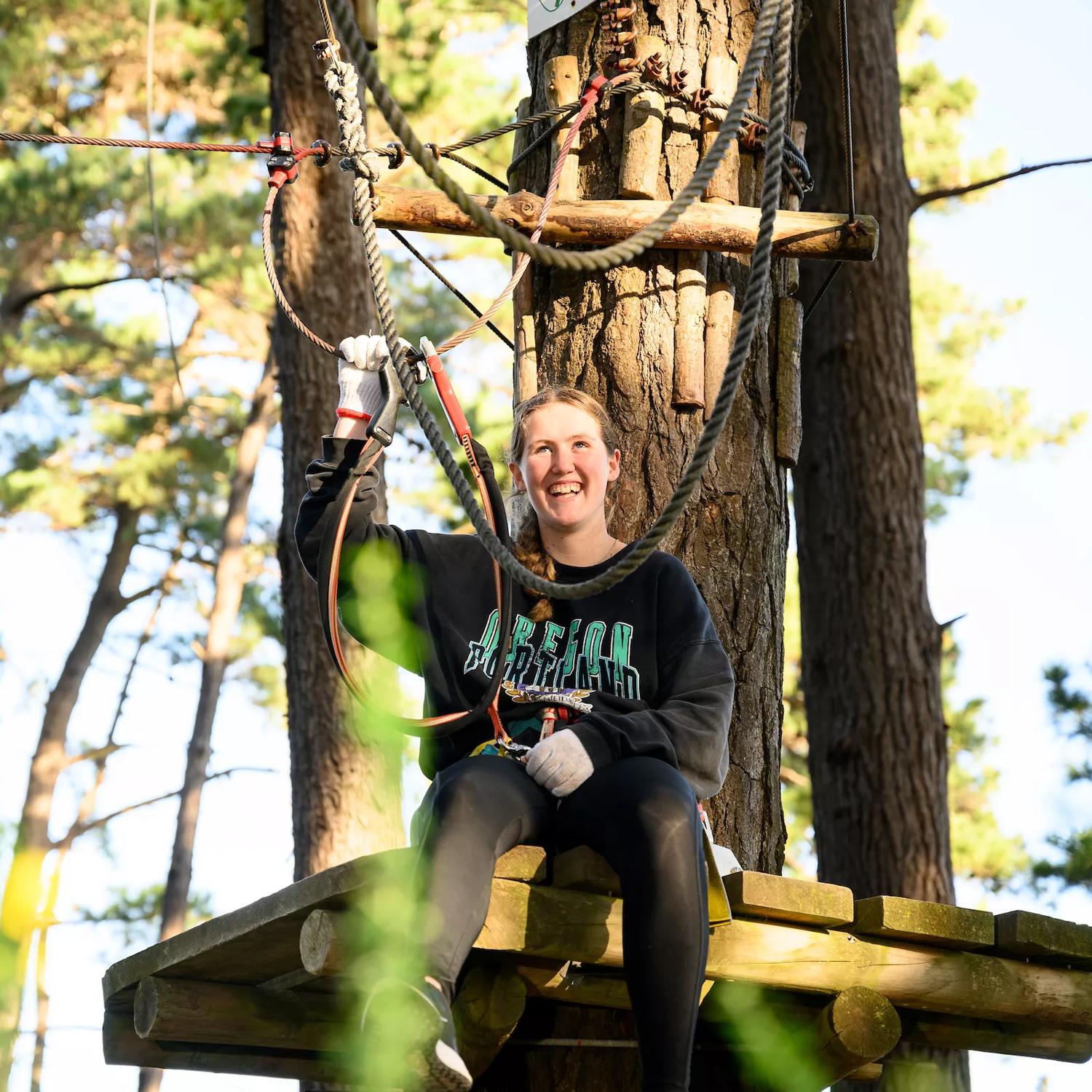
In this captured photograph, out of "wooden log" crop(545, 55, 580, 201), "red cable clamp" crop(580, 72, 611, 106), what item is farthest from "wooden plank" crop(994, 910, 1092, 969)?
"red cable clamp" crop(580, 72, 611, 106)

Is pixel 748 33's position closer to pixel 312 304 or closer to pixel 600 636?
pixel 600 636

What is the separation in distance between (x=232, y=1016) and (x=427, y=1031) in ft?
3.03

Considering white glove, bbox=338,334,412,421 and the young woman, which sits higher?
white glove, bbox=338,334,412,421

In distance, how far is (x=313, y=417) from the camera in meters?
6.07

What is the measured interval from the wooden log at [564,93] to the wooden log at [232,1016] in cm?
174

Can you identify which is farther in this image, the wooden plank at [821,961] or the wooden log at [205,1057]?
the wooden log at [205,1057]

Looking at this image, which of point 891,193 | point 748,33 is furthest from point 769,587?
point 891,193

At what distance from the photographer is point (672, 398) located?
10.1ft

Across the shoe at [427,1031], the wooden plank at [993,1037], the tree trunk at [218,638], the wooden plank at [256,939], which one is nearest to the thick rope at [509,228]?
the wooden plank at [256,939]

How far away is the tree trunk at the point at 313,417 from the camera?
5.75m

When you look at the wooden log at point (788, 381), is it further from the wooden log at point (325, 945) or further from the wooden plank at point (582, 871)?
the wooden log at point (325, 945)

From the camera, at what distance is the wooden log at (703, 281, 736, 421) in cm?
312

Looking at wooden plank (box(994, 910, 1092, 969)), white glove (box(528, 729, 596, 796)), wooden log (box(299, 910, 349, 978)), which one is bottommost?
wooden log (box(299, 910, 349, 978))

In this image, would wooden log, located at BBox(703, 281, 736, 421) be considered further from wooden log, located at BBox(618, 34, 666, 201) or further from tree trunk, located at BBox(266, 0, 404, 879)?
tree trunk, located at BBox(266, 0, 404, 879)
